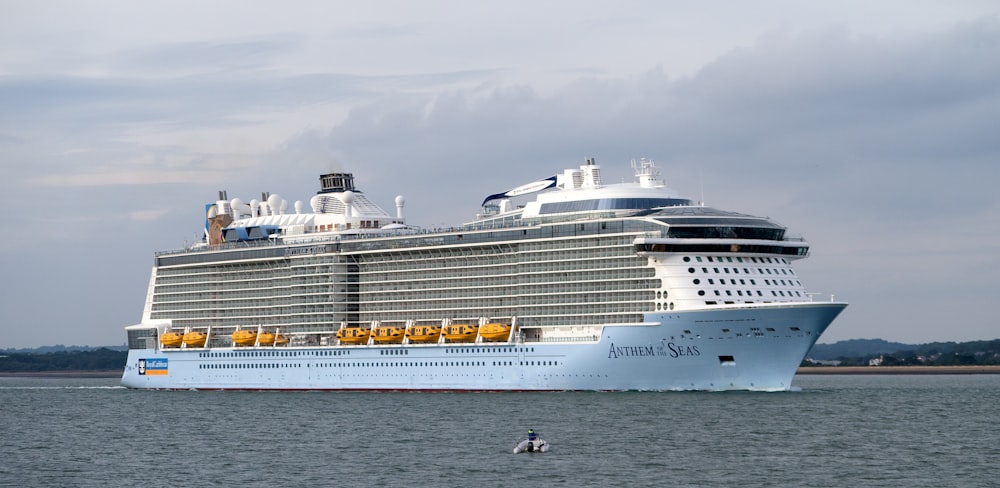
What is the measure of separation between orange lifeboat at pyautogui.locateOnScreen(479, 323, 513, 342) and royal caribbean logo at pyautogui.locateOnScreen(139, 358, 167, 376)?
37.0 meters

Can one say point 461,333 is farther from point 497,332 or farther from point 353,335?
point 353,335

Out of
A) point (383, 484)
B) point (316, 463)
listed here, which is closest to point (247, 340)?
point (316, 463)

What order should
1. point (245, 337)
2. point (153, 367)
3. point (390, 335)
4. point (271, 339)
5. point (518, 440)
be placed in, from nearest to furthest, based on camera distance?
point (518, 440), point (390, 335), point (271, 339), point (245, 337), point (153, 367)

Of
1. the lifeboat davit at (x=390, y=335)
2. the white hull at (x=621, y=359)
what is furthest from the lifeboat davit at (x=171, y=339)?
the lifeboat davit at (x=390, y=335)

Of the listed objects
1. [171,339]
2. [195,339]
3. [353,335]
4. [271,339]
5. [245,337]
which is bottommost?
[353,335]

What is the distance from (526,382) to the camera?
264 feet

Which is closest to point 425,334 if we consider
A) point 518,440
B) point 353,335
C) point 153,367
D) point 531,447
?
point 353,335

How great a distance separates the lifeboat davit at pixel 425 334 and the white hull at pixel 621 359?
641mm

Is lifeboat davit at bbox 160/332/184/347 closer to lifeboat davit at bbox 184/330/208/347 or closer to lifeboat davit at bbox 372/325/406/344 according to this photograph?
lifeboat davit at bbox 184/330/208/347

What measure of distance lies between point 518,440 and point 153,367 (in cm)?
6094

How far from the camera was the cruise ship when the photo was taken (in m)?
74.2

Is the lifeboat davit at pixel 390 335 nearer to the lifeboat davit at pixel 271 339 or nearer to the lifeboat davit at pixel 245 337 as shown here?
the lifeboat davit at pixel 271 339

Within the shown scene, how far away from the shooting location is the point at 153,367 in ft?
359

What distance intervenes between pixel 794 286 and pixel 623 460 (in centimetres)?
3277
